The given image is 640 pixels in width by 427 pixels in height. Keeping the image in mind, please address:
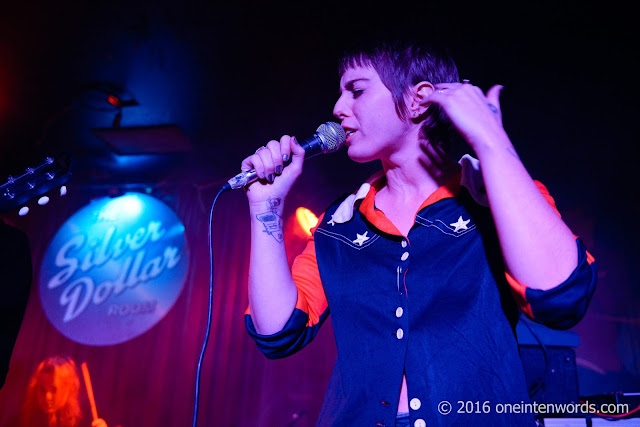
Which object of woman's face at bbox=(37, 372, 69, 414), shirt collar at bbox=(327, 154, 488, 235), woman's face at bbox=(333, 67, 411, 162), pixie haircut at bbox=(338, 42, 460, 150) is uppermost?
pixie haircut at bbox=(338, 42, 460, 150)

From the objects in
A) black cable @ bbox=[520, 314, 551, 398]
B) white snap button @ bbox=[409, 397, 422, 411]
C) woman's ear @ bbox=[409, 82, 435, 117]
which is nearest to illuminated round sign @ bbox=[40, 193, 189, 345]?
black cable @ bbox=[520, 314, 551, 398]

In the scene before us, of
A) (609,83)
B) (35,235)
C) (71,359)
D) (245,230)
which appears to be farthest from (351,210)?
(35,235)

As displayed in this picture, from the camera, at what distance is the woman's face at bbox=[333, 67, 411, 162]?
1368 mm

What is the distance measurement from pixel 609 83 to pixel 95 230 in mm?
6497

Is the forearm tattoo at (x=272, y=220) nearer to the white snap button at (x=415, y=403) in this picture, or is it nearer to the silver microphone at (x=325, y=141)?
the silver microphone at (x=325, y=141)

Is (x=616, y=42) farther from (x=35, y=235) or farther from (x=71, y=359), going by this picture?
(x=35, y=235)

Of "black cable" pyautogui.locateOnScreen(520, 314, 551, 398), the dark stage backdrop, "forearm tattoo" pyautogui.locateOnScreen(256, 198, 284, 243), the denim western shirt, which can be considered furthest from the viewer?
the dark stage backdrop

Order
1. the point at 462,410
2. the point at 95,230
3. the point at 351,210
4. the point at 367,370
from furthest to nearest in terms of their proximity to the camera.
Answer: the point at 95,230, the point at 351,210, the point at 367,370, the point at 462,410

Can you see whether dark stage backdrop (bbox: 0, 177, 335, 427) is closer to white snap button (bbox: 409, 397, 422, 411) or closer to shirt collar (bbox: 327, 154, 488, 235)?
shirt collar (bbox: 327, 154, 488, 235)

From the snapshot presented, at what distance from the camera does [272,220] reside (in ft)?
4.43

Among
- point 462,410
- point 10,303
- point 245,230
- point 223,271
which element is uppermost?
point 245,230

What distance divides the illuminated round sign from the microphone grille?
4955mm

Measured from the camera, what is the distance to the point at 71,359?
221 inches

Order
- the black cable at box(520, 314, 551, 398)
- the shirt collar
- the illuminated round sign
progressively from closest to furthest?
the shirt collar
the black cable at box(520, 314, 551, 398)
the illuminated round sign
